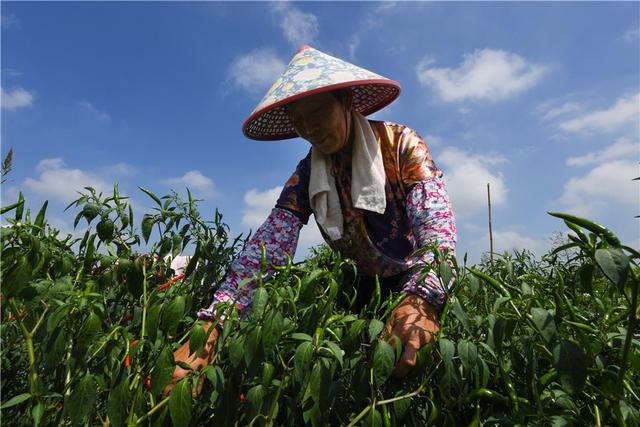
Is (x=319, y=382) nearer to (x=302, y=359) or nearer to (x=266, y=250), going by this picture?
(x=302, y=359)

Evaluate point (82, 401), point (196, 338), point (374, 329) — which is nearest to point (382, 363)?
point (374, 329)

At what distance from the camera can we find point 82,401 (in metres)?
0.66

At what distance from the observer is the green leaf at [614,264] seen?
44cm

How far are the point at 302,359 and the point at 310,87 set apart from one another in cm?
89

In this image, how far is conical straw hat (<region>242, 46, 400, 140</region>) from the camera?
4.28 ft

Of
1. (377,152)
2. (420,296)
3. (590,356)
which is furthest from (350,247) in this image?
(590,356)

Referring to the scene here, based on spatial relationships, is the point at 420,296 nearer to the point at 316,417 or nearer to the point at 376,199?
the point at 316,417

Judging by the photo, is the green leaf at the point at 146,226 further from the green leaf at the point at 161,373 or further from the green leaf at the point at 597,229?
the green leaf at the point at 597,229

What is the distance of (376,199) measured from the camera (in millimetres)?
1452

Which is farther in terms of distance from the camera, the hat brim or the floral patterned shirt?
the hat brim

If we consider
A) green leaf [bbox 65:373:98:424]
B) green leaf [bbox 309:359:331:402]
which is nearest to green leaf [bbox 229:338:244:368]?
green leaf [bbox 309:359:331:402]

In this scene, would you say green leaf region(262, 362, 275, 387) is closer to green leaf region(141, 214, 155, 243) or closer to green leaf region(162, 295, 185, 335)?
green leaf region(162, 295, 185, 335)

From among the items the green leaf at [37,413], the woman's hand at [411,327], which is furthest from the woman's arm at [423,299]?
the green leaf at [37,413]

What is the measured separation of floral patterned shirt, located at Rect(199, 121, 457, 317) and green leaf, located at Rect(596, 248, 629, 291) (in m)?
0.80
